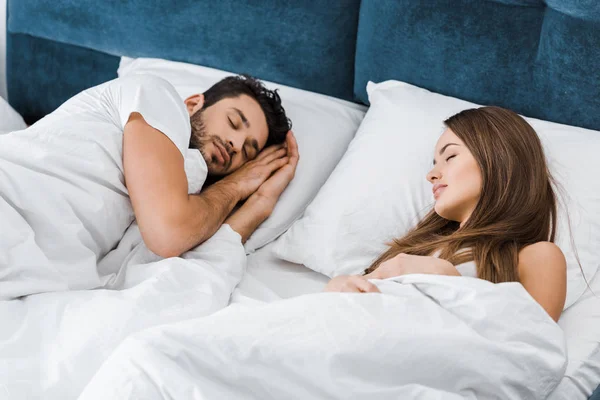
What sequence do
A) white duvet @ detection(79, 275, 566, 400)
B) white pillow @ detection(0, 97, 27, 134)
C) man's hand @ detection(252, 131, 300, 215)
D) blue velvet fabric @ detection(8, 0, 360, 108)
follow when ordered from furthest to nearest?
white pillow @ detection(0, 97, 27, 134)
blue velvet fabric @ detection(8, 0, 360, 108)
man's hand @ detection(252, 131, 300, 215)
white duvet @ detection(79, 275, 566, 400)

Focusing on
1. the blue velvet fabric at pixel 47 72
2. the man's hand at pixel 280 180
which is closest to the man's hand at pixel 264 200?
the man's hand at pixel 280 180

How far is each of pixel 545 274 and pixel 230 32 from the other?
1280 mm

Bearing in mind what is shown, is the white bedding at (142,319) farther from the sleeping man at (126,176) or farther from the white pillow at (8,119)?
the white pillow at (8,119)

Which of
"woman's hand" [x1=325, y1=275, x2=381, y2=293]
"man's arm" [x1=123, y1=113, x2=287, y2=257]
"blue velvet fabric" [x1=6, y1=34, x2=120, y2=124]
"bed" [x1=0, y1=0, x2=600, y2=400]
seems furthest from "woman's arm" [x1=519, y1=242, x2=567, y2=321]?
"blue velvet fabric" [x1=6, y1=34, x2=120, y2=124]

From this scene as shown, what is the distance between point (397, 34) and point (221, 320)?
1.12 metres

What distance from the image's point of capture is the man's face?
190 centimetres

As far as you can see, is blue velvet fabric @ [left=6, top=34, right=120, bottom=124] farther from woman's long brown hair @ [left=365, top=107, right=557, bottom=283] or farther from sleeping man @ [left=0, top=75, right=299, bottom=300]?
woman's long brown hair @ [left=365, top=107, right=557, bottom=283]

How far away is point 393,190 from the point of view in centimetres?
173

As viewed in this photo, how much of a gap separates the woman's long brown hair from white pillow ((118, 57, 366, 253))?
0.37 metres

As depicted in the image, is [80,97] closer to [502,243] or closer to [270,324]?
[270,324]

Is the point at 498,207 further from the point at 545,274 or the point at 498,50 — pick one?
the point at 498,50

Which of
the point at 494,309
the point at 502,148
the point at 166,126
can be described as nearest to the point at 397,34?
the point at 502,148

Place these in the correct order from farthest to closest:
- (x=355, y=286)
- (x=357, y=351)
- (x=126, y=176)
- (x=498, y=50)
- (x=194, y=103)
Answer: (x=194, y=103), (x=498, y=50), (x=126, y=176), (x=355, y=286), (x=357, y=351)

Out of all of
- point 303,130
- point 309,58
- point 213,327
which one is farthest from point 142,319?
point 309,58
